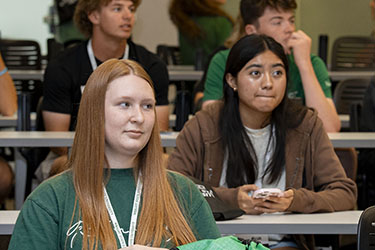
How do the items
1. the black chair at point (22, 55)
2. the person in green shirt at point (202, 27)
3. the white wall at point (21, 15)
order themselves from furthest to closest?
the white wall at point (21, 15)
the person in green shirt at point (202, 27)
the black chair at point (22, 55)

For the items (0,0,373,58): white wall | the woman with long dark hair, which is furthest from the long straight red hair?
(0,0,373,58): white wall

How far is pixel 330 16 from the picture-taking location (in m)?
8.33

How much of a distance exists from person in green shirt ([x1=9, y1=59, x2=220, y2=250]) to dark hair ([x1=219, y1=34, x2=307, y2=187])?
87 centimetres

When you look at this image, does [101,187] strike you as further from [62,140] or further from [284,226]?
[62,140]

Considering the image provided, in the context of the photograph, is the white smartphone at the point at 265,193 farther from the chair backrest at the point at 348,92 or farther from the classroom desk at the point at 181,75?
the classroom desk at the point at 181,75

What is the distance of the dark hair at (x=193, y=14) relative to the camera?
7051 mm

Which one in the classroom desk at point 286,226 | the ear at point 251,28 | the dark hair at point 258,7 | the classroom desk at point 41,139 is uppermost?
the dark hair at point 258,7

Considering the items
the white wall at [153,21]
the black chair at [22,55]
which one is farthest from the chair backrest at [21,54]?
the white wall at [153,21]

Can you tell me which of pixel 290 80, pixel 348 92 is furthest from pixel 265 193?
pixel 348 92

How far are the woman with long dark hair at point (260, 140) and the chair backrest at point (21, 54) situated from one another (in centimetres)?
331

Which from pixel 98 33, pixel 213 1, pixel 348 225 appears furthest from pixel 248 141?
pixel 213 1

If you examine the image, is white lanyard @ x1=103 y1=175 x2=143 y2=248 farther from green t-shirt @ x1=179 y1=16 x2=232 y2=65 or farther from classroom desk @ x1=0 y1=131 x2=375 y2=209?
green t-shirt @ x1=179 y1=16 x2=232 y2=65

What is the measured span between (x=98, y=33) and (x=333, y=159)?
5.91 ft

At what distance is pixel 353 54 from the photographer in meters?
6.84
